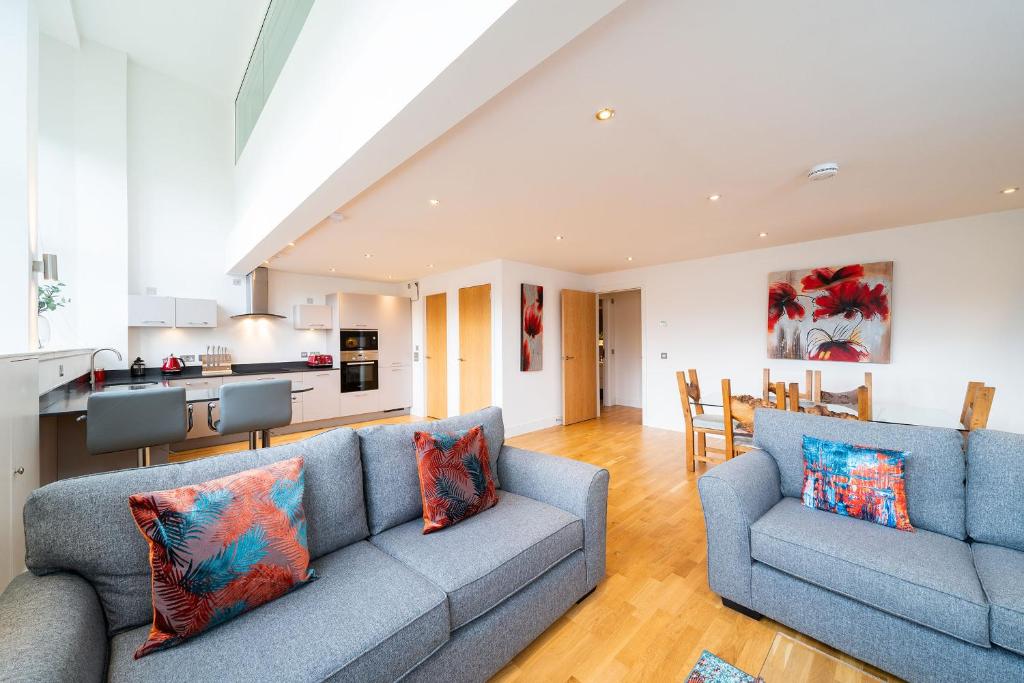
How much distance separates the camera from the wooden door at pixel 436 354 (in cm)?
596

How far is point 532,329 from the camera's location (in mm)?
5254

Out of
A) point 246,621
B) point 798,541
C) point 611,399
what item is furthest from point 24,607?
point 611,399

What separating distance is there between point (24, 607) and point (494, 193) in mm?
2735

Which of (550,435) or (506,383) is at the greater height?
(506,383)

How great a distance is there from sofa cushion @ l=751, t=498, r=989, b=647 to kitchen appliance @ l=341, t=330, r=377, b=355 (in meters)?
5.69

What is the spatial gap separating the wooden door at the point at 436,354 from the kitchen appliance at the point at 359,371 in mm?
873

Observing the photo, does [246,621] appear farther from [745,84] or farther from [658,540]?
[745,84]

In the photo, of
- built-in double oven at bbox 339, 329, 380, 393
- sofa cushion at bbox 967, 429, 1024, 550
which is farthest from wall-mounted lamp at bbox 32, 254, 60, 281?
sofa cushion at bbox 967, 429, 1024, 550

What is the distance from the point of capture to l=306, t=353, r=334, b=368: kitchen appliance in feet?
18.5

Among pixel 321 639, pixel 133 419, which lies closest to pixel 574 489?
pixel 321 639

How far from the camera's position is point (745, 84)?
1602 millimetres

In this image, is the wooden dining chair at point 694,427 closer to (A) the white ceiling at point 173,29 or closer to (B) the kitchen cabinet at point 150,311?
(A) the white ceiling at point 173,29

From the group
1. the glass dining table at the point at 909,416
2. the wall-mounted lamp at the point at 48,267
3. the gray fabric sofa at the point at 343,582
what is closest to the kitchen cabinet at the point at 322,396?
the wall-mounted lamp at the point at 48,267

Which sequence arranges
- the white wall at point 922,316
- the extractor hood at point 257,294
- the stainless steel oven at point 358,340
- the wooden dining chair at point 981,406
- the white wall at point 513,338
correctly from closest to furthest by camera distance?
the wooden dining chair at point 981,406, the white wall at point 922,316, the white wall at point 513,338, the extractor hood at point 257,294, the stainless steel oven at point 358,340
